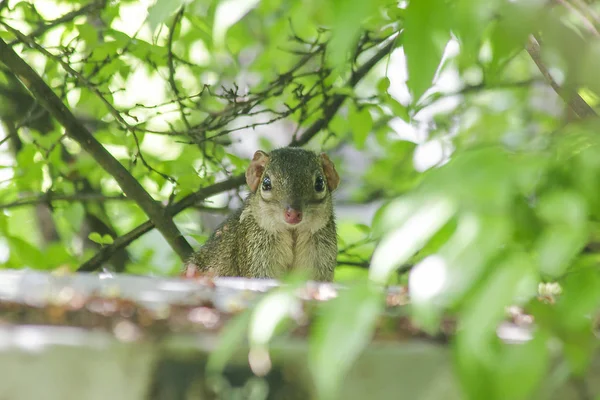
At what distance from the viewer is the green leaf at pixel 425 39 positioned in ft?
4.68

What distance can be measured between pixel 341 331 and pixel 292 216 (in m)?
2.67

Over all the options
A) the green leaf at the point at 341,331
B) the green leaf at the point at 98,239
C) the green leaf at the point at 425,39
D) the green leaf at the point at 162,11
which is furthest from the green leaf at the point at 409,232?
the green leaf at the point at 98,239

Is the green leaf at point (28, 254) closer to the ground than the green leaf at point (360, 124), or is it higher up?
closer to the ground

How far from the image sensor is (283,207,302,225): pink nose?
12.7 ft

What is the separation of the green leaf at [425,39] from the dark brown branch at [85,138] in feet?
8.58

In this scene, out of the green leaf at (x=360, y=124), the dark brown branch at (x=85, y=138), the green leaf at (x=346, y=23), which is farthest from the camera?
the green leaf at (x=360, y=124)

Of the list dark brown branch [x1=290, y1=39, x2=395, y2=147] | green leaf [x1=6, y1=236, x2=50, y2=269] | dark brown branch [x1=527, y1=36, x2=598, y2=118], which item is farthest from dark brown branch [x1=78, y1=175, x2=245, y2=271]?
dark brown branch [x1=527, y1=36, x2=598, y2=118]

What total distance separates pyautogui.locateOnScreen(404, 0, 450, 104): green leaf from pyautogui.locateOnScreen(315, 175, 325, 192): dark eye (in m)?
2.73

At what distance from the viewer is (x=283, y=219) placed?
4.00 metres

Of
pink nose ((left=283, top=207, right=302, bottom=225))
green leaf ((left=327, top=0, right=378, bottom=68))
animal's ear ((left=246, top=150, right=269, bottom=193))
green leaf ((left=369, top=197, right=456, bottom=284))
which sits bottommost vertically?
green leaf ((left=369, top=197, right=456, bottom=284))

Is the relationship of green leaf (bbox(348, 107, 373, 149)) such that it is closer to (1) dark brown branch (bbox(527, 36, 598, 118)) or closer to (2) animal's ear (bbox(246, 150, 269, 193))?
(2) animal's ear (bbox(246, 150, 269, 193))

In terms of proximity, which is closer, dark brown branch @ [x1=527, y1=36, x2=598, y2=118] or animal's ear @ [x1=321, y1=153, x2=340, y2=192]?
dark brown branch @ [x1=527, y1=36, x2=598, y2=118]

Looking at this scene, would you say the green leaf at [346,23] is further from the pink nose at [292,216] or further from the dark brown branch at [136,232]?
the dark brown branch at [136,232]

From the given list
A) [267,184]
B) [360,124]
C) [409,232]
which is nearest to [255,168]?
[267,184]
